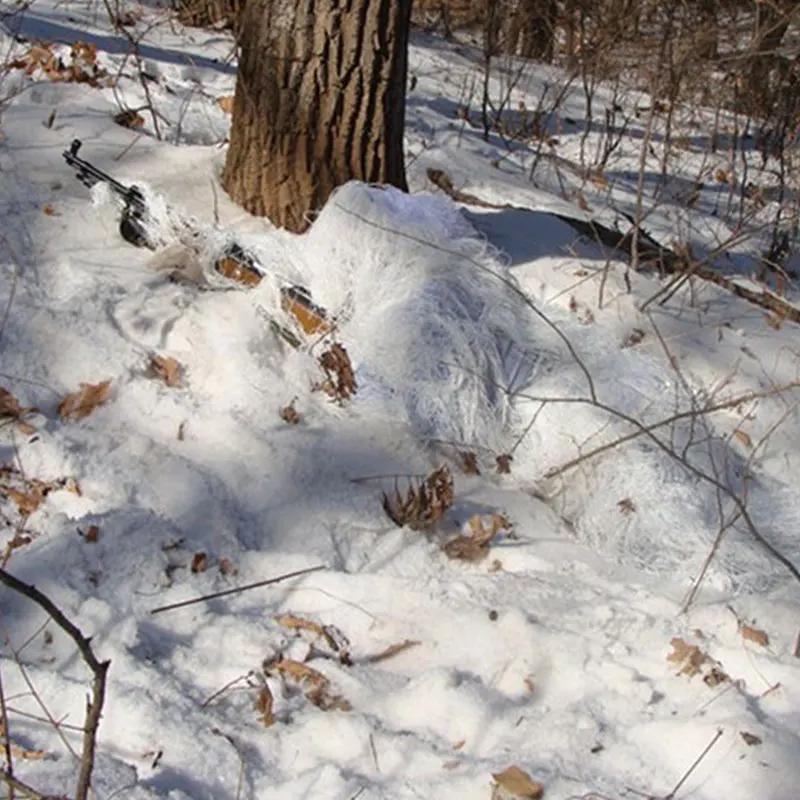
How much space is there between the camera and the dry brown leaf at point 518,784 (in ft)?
7.30

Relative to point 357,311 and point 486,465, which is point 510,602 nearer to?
point 486,465

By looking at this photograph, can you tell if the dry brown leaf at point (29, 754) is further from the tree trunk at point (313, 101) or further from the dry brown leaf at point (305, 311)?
the tree trunk at point (313, 101)

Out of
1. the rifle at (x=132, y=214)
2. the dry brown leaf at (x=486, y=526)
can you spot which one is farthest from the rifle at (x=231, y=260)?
the dry brown leaf at (x=486, y=526)

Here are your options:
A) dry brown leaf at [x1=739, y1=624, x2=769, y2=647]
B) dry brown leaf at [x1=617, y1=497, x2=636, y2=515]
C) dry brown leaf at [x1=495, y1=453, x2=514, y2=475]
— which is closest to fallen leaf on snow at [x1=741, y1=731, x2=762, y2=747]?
dry brown leaf at [x1=739, y1=624, x2=769, y2=647]

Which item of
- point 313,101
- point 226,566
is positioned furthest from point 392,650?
point 313,101

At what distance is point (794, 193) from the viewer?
689 cm

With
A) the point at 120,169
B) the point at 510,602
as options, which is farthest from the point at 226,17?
the point at 510,602

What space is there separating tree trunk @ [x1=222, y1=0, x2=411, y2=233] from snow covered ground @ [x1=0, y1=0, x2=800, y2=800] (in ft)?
0.62

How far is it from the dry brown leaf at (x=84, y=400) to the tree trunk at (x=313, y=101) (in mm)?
1063

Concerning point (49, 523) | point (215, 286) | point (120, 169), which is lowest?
point (49, 523)

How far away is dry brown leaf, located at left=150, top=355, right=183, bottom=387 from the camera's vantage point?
334cm

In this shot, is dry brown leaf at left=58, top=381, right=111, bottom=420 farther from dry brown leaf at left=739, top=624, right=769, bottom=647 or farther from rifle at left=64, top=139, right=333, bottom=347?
dry brown leaf at left=739, top=624, right=769, bottom=647

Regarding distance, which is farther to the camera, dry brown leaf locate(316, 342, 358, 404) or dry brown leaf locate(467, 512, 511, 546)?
dry brown leaf locate(316, 342, 358, 404)

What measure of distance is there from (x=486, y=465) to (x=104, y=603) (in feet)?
4.08
